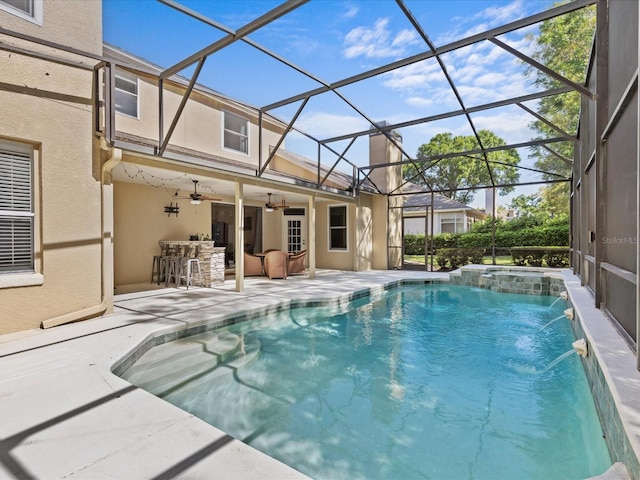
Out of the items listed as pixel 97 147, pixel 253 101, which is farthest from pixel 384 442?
pixel 253 101

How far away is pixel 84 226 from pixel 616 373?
654 centimetres

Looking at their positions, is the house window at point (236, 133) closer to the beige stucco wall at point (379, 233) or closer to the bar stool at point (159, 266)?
the bar stool at point (159, 266)

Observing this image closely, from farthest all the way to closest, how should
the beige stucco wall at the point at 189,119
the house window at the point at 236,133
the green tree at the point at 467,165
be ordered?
the green tree at the point at 467,165
the house window at the point at 236,133
the beige stucco wall at the point at 189,119

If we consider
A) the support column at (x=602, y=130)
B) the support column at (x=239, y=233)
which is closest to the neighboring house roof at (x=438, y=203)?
the support column at (x=239, y=233)

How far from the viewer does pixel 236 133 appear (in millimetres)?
11555

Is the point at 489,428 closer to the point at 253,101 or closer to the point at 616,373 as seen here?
the point at 616,373

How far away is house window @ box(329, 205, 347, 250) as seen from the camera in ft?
44.7

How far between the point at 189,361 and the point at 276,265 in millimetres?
6234

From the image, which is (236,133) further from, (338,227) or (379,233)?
(379,233)

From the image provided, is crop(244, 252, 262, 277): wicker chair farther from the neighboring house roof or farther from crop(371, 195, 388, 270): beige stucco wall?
the neighboring house roof

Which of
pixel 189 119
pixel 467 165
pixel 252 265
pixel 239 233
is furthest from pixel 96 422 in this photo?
pixel 467 165

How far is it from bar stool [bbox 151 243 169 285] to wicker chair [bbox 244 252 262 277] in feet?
7.96

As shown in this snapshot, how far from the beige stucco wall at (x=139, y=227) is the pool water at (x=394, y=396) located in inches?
187

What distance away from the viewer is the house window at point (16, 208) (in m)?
4.50
